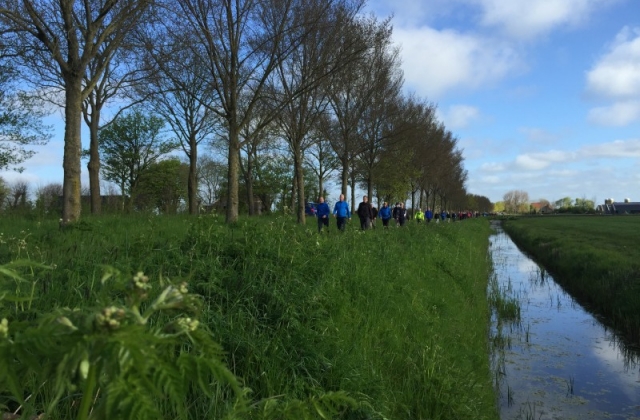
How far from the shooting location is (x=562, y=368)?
8.12m

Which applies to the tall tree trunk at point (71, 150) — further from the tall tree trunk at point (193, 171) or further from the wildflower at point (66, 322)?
the tall tree trunk at point (193, 171)

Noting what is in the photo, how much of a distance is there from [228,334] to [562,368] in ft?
21.9

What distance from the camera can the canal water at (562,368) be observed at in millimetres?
6465

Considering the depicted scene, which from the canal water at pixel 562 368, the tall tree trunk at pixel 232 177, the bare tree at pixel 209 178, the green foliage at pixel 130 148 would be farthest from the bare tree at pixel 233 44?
the bare tree at pixel 209 178

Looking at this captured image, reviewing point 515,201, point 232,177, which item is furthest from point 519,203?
point 232,177

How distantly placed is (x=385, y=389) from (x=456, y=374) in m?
1.39

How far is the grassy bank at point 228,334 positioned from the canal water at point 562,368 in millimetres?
769

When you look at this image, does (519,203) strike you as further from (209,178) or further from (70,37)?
(70,37)

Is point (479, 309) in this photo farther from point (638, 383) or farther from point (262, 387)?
point (262, 387)

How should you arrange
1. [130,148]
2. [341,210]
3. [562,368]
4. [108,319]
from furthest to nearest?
[130,148], [341,210], [562,368], [108,319]

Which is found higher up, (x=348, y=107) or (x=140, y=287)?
(x=348, y=107)

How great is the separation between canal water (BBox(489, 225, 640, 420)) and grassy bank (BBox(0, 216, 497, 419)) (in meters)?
0.77

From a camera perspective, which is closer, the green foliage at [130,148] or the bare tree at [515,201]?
the green foliage at [130,148]

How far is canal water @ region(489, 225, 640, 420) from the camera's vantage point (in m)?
6.46
